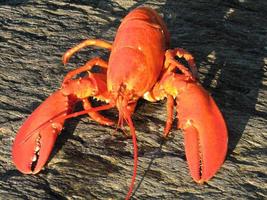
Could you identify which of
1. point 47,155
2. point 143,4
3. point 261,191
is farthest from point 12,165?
point 143,4

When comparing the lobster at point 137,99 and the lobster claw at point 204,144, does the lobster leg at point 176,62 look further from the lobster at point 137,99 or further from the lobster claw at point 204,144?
the lobster claw at point 204,144

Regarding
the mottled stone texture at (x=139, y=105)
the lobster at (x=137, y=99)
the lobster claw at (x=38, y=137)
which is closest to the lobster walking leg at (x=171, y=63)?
the lobster at (x=137, y=99)

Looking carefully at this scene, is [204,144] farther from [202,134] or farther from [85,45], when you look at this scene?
[85,45]

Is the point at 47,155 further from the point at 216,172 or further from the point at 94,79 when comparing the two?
the point at 216,172

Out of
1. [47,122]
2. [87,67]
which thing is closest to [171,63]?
[87,67]

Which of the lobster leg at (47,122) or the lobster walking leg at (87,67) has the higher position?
the lobster walking leg at (87,67)

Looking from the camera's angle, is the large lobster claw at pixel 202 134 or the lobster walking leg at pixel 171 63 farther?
the lobster walking leg at pixel 171 63
